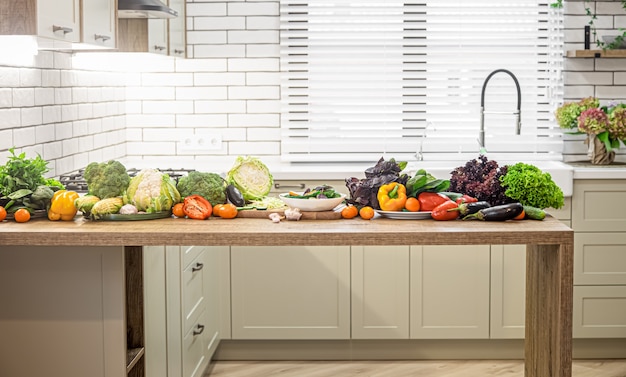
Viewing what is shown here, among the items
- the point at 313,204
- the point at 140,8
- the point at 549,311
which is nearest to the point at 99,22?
the point at 140,8

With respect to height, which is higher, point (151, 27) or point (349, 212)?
point (151, 27)

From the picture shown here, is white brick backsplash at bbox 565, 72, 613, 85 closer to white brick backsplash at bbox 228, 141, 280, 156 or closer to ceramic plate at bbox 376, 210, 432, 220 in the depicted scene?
white brick backsplash at bbox 228, 141, 280, 156

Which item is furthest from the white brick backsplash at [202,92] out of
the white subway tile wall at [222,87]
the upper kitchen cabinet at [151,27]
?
the upper kitchen cabinet at [151,27]

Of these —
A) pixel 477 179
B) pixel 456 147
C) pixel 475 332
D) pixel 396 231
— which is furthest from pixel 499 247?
pixel 396 231

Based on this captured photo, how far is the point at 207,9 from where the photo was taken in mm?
5391

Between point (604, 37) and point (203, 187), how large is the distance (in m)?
2.96

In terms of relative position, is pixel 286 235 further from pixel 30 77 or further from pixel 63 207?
pixel 30 77

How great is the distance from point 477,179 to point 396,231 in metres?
0.50

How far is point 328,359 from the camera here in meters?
4.96

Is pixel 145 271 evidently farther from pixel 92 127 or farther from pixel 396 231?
pixel 92 127

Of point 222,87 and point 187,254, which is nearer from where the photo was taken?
point 187,254

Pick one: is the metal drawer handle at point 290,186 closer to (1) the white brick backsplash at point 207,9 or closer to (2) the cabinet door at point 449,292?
(2) the cabinet door at point 449,292

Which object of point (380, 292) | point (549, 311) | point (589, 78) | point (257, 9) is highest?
point (257, 9)

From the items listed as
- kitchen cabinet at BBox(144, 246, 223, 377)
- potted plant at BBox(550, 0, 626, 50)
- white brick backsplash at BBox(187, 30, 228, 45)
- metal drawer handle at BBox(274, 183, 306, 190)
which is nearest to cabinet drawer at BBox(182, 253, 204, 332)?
kitchen cabinet at BBox(144, 246, 223, 377)
